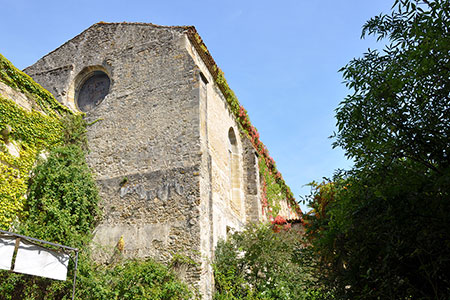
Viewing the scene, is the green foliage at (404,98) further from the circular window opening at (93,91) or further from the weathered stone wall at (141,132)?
the circular window opening at (93,91)

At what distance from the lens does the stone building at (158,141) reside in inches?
395

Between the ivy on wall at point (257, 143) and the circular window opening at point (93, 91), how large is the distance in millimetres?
3526

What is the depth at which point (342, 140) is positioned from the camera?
548cm

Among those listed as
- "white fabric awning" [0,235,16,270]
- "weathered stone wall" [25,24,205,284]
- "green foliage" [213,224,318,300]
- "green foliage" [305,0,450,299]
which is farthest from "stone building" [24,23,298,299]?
"green foliage" [305,0,450,299]

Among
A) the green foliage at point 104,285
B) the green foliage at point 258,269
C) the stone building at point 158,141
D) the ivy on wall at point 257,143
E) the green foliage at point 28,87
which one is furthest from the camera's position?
the ivy on wall at point 257,143

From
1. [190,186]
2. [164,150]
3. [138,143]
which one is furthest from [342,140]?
[138,143]

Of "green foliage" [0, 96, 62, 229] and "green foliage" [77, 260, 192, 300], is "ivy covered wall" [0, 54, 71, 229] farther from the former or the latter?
"green foliage" [77, 260, 192, 300]

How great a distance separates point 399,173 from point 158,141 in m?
7.94

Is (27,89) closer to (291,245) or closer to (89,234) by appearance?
(89,234)

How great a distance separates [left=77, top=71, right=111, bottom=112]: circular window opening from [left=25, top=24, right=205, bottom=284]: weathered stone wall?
284 mm

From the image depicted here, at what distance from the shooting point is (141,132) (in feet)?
38.6

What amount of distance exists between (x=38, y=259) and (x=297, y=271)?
21.0 ft

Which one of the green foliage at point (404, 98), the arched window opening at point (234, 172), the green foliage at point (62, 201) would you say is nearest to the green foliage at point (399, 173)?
the green foliage at point (404, 98)

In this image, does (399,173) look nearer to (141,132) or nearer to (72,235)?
(72,235)
